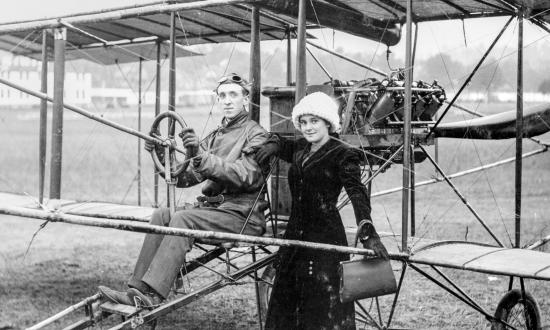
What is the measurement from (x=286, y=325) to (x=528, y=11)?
11.3ft

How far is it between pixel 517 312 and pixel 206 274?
487 centimetres

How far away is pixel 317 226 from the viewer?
4793 mm

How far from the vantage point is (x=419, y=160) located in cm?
652

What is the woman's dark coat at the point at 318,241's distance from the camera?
4707mm

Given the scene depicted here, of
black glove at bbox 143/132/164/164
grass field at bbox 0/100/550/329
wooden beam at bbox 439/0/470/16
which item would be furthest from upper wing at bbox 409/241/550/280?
wooden beam at bbox 439/0/470/16

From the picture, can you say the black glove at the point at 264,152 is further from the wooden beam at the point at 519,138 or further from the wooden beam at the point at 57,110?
the wooden beam at the point at 57,110

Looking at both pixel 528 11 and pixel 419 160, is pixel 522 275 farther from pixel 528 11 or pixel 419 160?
pixel 528 11

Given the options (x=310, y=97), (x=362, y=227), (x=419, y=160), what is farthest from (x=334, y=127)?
(x=419, y=160)

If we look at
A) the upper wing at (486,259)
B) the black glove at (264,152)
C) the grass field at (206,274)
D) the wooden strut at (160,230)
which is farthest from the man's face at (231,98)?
the upper wing at (486,259)

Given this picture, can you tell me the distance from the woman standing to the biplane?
0.22 meters

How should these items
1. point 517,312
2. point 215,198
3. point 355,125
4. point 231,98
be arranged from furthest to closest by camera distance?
point 517,312 < point 355,125 < point 231,98 < point 215,198

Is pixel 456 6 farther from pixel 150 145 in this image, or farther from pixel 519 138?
pixel 150 145

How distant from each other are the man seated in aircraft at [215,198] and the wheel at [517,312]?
7.25 feet

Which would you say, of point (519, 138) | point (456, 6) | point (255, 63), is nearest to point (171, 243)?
point (255, 63)
